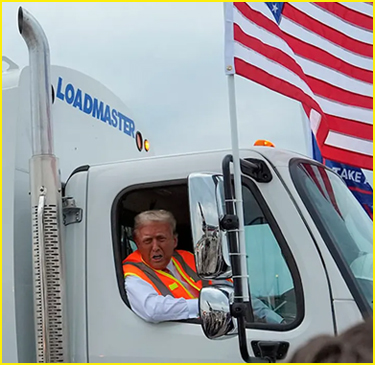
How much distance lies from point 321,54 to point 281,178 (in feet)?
5.08

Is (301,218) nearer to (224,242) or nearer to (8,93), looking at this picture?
(224,242)

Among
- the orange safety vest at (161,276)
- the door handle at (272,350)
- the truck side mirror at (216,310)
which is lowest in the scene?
the door handle at (272,350)

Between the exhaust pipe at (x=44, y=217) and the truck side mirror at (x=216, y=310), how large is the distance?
845 millimetres

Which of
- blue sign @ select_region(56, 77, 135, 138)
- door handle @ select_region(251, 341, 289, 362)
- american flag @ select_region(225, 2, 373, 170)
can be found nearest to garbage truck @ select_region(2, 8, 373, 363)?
door handle @ select_region(251, 341, 289, 362)

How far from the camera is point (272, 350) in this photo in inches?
106

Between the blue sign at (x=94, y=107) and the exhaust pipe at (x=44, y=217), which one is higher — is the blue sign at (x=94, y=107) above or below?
above

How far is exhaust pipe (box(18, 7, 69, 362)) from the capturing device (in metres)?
2.97

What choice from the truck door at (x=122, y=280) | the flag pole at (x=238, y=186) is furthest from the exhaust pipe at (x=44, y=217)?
the flag pole at (x=238, y=186)

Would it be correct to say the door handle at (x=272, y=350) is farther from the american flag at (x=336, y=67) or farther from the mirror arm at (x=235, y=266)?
the american flag at (x=336, y=67)

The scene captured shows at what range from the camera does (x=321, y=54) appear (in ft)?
13.7

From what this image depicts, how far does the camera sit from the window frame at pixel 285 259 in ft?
8.98

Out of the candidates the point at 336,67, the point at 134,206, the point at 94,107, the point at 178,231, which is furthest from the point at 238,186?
the point at 336,67

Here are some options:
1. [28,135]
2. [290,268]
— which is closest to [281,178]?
[290,268]

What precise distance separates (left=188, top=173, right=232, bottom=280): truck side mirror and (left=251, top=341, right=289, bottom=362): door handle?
1.38 ft
